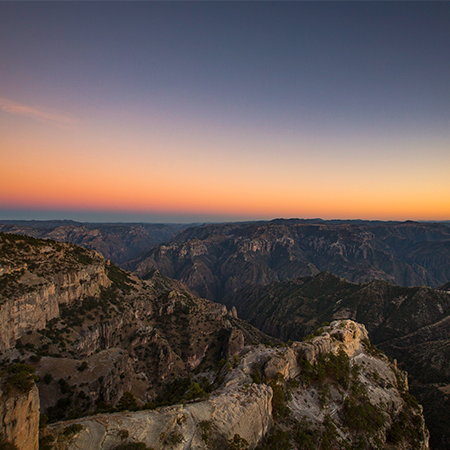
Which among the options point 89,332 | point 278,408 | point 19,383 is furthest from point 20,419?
point 89,332

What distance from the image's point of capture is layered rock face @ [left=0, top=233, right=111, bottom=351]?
2191 inches

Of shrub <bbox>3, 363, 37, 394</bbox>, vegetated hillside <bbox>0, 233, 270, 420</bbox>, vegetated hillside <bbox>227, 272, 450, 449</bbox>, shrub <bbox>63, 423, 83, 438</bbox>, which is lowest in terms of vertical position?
vegetated hillside <bbox>227, 272, 450, 449</bbox>

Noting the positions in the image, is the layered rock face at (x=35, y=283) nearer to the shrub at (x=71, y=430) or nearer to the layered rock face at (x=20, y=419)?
the shrub at (x=71, y=430)

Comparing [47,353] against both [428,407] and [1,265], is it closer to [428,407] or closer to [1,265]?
[1,265]

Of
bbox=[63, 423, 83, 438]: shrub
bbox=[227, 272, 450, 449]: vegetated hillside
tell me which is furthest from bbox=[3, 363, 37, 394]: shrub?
bbox=[227, 272, 450, 449]: vegetated hillside

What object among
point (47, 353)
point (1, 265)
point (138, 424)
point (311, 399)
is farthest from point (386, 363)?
point (1, 265)

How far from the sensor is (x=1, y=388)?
2006cm

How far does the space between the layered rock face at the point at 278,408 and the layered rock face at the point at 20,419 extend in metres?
4.21

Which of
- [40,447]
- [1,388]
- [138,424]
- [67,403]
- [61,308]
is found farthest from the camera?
[61,308]

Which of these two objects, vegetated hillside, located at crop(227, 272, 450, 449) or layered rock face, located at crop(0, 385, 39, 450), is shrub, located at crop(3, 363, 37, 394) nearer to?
layered rock face, located at crop(0, 385, 39, 450)

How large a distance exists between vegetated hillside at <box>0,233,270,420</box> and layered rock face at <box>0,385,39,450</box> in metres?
24.5

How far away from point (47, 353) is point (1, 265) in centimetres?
2425

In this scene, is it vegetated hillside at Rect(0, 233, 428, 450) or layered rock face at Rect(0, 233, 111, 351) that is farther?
layered rock face at Rect(0, 233, 111, 351)

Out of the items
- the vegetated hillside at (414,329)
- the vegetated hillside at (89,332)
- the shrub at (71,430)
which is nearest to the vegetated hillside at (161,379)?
the shrub at (71,430)
